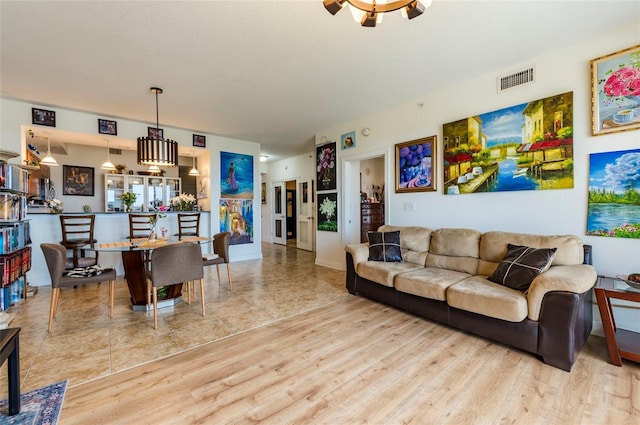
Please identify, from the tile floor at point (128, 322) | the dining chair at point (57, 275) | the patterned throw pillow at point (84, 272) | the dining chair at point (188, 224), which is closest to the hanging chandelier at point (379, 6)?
the tile floor at point (128, 322)

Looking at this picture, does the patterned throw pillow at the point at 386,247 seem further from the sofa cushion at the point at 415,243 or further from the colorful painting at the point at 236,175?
the colorful painting at the point at 236,175

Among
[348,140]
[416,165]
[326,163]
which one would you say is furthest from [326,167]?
[416,165]

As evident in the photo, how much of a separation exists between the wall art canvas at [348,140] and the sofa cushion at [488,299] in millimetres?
3120

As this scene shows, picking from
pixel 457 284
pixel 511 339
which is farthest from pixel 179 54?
pixel 511 339

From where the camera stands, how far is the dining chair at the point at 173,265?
2.68 m

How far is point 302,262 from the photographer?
5.95 meters

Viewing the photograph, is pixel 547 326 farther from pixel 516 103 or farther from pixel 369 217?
pixel 369 217

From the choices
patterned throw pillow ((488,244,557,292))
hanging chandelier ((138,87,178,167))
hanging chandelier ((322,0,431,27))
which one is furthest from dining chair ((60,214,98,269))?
patterned throw pillow ((488,244,557,292))

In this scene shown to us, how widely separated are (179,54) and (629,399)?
4.48 metres

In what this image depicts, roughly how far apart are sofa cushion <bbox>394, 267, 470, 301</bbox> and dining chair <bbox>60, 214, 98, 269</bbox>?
4408mm

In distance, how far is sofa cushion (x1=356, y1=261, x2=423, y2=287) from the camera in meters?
3.12

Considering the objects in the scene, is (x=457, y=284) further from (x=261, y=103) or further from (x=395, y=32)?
(x=261, y=103)

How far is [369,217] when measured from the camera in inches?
226

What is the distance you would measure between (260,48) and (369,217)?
3.87 m
